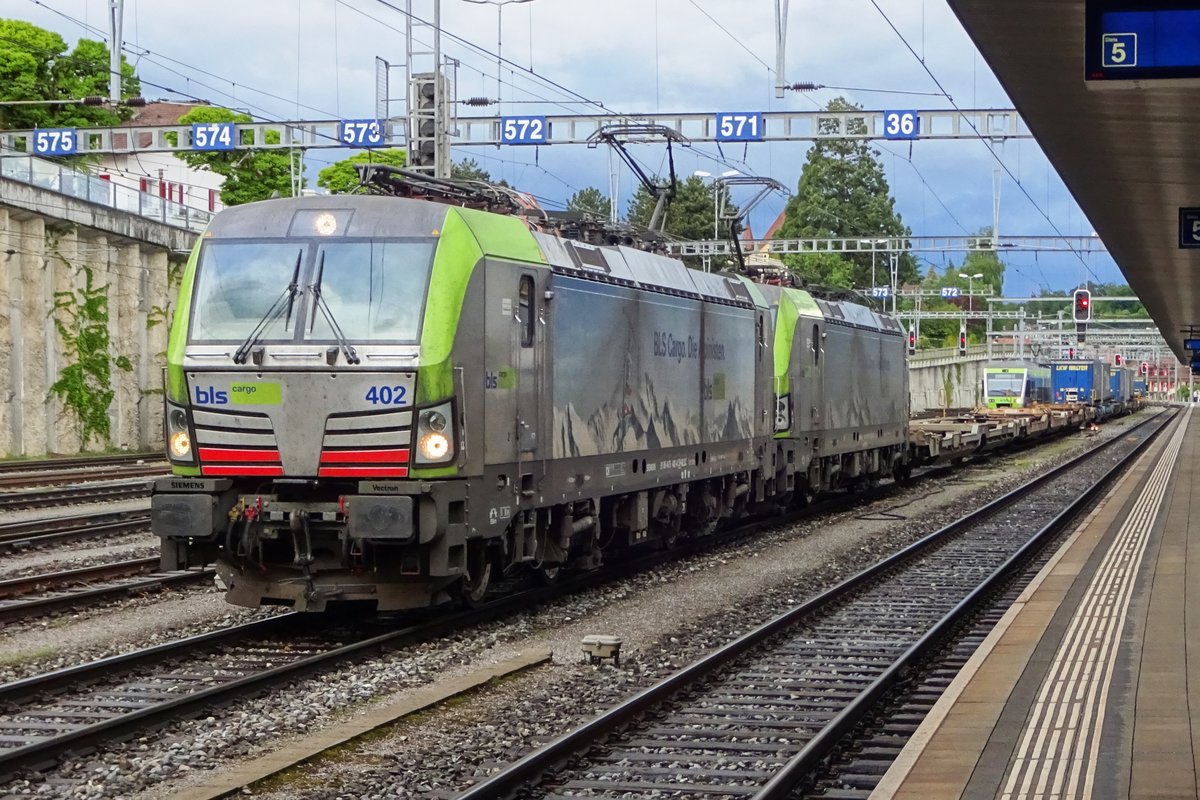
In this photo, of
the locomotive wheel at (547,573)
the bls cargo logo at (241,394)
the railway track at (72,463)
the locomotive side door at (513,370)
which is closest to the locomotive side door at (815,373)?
the locomotive wheel at (547,573)

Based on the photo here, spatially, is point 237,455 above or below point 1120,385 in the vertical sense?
below

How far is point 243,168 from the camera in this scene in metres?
67.8

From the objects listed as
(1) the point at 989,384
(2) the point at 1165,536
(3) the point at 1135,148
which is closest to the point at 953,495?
(2) the point at 1165,536

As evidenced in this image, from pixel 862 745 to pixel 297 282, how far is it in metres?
5.60

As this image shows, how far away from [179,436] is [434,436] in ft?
6.96

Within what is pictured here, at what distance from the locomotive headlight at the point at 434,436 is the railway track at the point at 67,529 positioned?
8.17 m

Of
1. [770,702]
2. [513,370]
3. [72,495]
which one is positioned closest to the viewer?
[770,702]

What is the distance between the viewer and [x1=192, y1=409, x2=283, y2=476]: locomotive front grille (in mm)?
11594

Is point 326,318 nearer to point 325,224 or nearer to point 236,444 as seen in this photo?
point 325,224

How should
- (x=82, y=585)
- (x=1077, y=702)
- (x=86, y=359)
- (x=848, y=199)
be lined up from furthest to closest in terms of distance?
1. (x=848, y=199)
2. (x=86, y=359)
3. (x=82, y=585)
4. (x=1077, y=702)

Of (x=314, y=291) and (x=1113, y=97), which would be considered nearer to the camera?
(x=314, y=291)

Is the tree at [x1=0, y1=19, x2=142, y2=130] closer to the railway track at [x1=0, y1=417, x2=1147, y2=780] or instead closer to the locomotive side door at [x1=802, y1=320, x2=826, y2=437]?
the locomotive side door at [x1=802, y1=320, x2=826, y2=437]

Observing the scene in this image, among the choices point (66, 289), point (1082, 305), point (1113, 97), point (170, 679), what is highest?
point (66, 289)

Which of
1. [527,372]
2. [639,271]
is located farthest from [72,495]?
[527,372]
